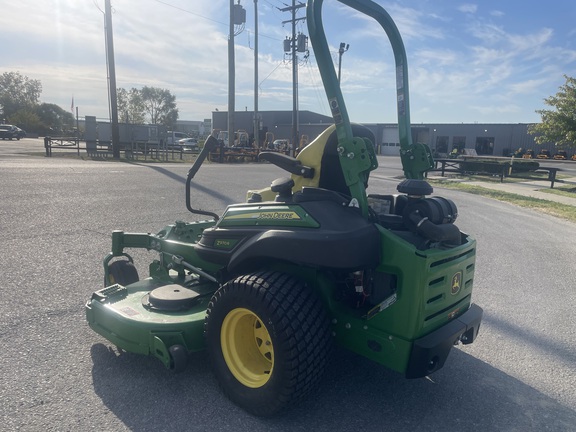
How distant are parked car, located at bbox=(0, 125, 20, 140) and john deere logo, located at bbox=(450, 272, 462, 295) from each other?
53642mm

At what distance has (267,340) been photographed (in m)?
2.71

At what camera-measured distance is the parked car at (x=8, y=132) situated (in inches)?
1827

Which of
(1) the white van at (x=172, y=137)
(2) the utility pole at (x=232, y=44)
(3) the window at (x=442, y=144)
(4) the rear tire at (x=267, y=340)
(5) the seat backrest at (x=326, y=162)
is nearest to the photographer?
(4) the rear tire at (x=267, y=340)

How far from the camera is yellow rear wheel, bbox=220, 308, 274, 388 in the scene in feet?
8.86

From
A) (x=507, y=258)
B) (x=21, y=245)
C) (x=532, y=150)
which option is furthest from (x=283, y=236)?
(x=532, y=150)

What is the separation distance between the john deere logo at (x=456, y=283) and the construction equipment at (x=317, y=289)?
0.01m

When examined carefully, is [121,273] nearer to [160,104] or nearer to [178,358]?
[178,358]

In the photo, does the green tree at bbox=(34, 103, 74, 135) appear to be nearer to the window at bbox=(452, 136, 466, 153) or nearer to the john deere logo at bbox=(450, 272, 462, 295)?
the window at bbox=(452, 136, 466, 153)

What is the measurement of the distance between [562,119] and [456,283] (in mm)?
18121

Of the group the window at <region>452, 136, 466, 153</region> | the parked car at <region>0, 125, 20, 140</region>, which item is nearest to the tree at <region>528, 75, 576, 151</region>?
the window at <region>452, 136, 466, 153</region>

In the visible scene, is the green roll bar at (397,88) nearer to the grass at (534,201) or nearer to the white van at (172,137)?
the grass at (534,201)

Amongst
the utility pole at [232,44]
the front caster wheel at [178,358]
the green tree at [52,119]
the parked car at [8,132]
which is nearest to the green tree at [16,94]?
the green tree at [52,119]

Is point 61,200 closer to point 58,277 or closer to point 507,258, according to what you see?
point 58,277

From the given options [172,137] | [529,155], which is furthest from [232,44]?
[529,155]
